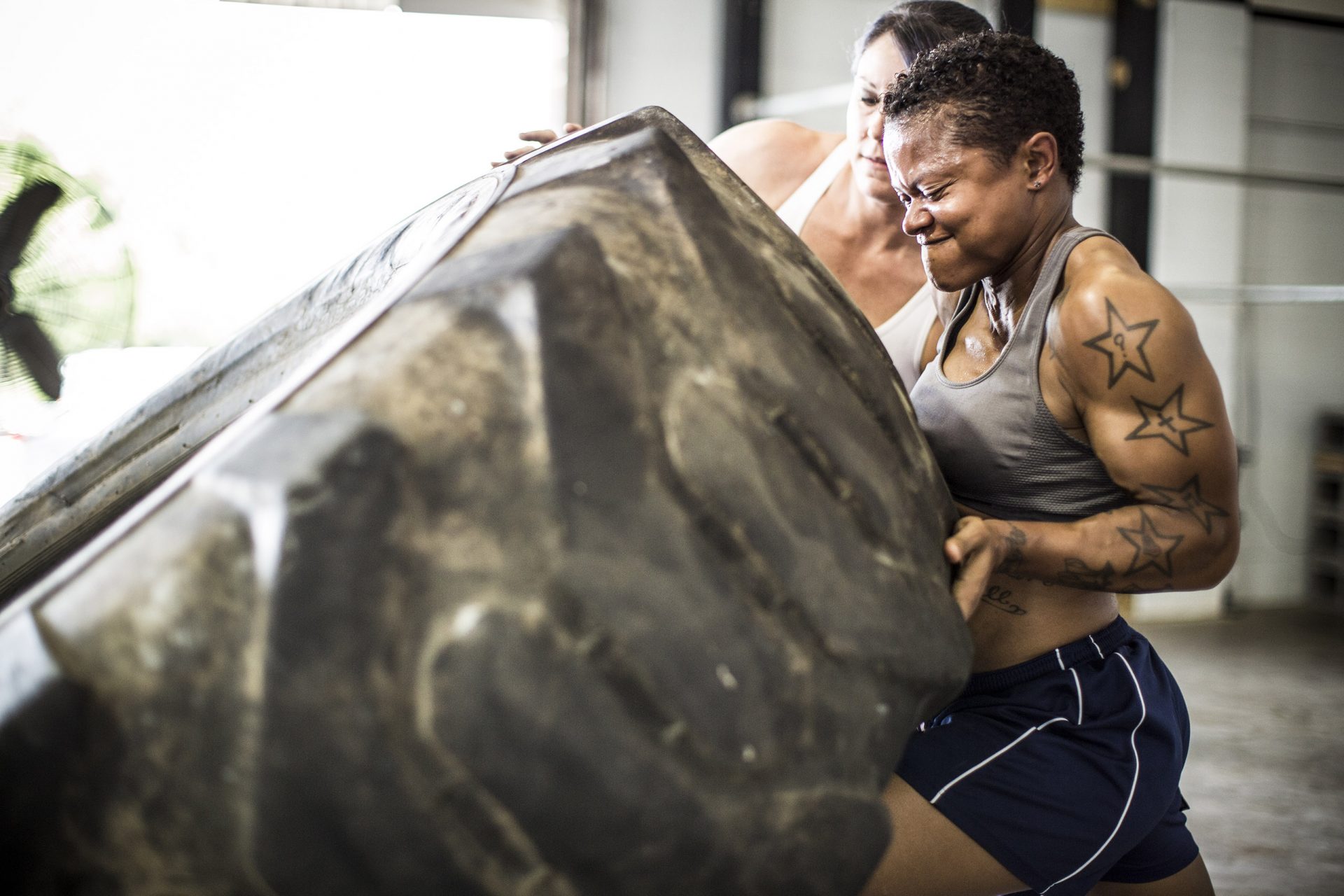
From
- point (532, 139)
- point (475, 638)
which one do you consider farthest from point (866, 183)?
point (475, 638)

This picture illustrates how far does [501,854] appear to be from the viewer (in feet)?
2.09

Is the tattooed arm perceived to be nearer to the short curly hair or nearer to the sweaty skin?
the sweaty skin

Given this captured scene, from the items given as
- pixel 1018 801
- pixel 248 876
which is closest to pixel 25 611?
pixel 248 876

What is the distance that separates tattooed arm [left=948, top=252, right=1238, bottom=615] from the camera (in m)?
1.03

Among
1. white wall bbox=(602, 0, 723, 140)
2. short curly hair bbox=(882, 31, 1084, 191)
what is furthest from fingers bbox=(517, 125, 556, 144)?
white wall bbox=(602, 0, 723, 140)

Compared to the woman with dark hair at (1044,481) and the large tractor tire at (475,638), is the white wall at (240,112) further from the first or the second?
the large tractor tire at (475,638)

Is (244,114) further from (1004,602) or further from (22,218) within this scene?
(1004,602)

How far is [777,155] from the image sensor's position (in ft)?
6.46

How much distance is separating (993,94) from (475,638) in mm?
804

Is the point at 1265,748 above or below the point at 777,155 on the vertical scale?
below

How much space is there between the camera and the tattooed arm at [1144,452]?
3.36 feet

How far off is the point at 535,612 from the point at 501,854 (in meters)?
0.15

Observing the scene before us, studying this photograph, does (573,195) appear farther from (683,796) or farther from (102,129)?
(102,129)

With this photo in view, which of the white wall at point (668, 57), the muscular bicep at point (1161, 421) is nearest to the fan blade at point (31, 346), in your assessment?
the white wall at point (668, 57)
